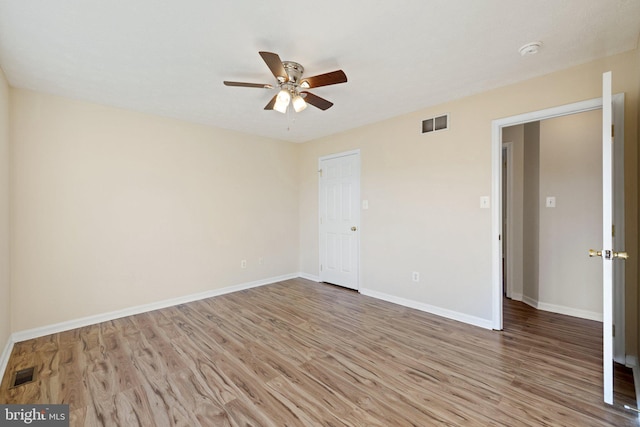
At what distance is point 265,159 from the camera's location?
4586 mm

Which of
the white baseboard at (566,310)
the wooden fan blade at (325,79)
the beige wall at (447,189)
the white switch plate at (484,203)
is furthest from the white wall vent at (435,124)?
the white baseboard at (566,310)

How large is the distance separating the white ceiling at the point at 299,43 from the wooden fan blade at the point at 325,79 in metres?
0.21

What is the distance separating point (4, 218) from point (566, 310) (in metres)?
5.67

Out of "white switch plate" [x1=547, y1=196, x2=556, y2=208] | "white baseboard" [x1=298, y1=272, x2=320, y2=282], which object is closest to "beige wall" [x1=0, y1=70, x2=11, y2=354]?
"white baseboard" [x1=298, y1=272, x2=320, y2=282]

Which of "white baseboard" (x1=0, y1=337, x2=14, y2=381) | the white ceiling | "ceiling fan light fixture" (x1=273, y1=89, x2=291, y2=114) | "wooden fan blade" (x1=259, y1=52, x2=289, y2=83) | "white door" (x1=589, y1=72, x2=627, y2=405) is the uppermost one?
the white ceiling

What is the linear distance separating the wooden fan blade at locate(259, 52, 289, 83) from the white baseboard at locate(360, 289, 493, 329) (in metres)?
2.86

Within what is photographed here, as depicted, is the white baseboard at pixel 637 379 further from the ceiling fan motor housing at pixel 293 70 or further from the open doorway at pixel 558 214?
the ceiling fan motor housing at pixel 293 70

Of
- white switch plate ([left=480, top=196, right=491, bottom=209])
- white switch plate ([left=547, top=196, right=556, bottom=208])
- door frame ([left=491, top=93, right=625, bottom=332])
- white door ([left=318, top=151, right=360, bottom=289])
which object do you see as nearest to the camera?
door frame ([left=491, top=93, right=625, bottom=332])

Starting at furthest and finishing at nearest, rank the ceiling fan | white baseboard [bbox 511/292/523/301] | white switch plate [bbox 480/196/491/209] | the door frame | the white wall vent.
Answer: white baseboard [bbox 511/292/523/301] < the white wall vent < white switch plate [bbox 480/196/491/209] < the door frame < the ceiling fan

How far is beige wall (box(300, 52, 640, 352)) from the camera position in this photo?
2.28 meters

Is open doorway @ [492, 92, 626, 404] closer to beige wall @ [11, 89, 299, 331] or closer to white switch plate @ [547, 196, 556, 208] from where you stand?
white switch plate @ [547, 196, 556, 208]

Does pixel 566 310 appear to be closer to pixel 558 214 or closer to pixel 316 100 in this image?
pixel 558 214

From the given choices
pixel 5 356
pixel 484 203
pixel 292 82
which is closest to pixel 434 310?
pixel 484 203

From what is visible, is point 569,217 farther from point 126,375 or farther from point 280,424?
point 126,375
